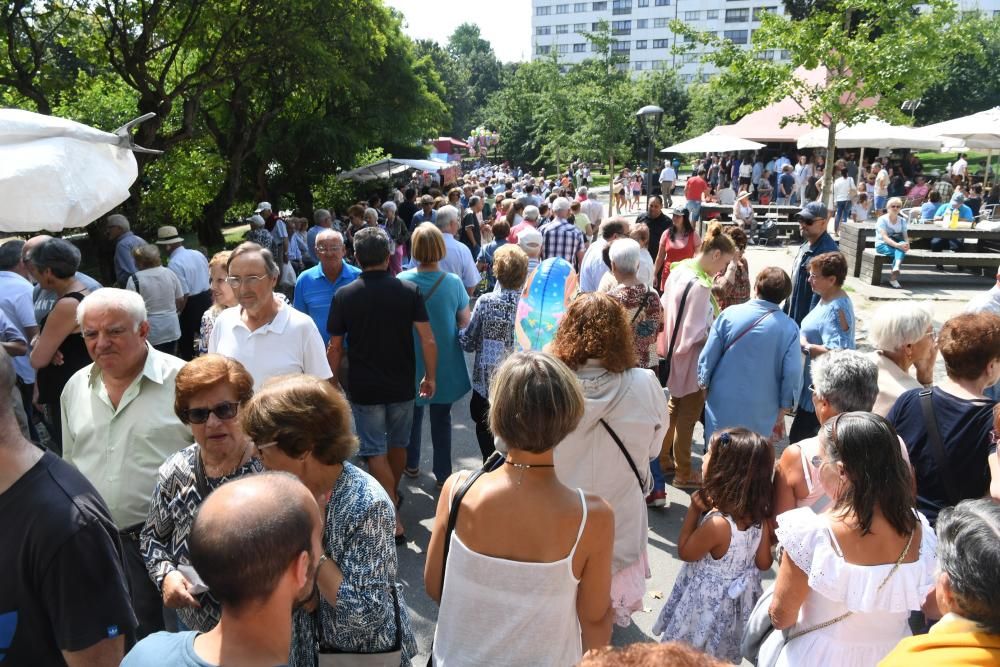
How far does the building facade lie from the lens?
321 feet

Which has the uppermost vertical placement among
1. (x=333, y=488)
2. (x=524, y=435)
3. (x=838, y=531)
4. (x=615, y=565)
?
(x=524, y=435)

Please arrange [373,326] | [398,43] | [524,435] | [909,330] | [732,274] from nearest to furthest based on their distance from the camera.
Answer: [524,435] → [909,330] → [373,326] → [732,274] → [398,43]

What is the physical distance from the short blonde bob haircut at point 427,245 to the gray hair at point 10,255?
2.86 meters

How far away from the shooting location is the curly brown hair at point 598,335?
10.6ft

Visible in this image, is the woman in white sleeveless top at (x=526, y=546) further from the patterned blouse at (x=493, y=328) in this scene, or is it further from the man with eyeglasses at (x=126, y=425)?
the patterned blouse at (x=493, y=328)

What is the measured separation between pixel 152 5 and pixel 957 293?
1399 centimetres

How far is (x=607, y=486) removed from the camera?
10.5ft

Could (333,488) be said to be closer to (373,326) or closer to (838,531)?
(838,531)

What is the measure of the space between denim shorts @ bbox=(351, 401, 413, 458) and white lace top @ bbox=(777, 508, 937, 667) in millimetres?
2915

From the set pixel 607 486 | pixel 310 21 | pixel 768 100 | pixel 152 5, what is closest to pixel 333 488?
pixel 607 486

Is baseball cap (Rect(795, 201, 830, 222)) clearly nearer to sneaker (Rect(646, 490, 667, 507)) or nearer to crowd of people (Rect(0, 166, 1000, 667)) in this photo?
crowd of people (Rect(0, 166, 1000, 667))

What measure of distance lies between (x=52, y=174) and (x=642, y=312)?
136 inches

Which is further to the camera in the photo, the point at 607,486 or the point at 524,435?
the point at 607,486

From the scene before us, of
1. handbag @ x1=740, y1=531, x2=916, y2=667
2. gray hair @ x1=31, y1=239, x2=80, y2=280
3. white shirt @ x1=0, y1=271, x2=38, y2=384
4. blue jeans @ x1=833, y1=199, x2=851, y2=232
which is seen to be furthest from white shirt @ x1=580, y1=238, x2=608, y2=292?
blue jeans @ x1=833, y1=199, x2=851, y2=232
